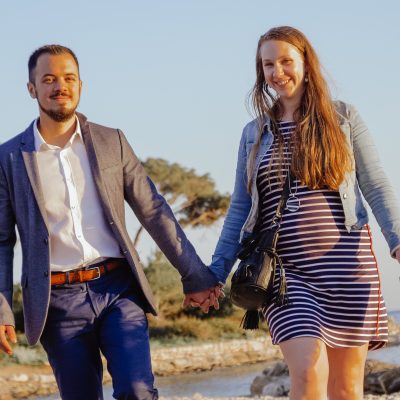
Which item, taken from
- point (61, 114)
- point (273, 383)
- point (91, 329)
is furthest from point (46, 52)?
point (273, 383)

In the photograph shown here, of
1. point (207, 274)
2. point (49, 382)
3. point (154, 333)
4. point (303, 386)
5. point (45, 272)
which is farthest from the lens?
point (154, 333)

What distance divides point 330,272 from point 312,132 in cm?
66

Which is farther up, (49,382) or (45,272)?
(45,272)

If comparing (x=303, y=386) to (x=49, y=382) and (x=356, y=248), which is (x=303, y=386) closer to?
(x=356, y=248)

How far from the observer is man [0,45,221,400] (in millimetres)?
4383

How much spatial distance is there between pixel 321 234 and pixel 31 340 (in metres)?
1.36

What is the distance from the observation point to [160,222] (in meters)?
4.71

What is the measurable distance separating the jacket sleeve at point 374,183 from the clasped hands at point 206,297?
837mm

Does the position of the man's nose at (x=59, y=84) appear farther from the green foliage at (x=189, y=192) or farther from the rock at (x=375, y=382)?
the green foliage at (x=189, y=192)

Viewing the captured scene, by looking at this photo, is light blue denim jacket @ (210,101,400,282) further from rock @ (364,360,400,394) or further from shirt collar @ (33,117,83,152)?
rock @ (364,360,400,394)

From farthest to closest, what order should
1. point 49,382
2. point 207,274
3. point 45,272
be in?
1. point 49,382
2. point 207,274
3. point 45,272

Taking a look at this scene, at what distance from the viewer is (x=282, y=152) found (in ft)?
14.9

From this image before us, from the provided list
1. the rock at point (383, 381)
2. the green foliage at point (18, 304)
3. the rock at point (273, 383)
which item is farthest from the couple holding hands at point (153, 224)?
the green foliage at point (18, 304)

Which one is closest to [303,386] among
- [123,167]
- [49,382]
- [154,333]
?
[123,167]
